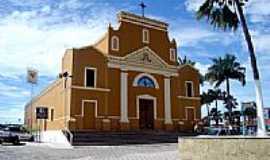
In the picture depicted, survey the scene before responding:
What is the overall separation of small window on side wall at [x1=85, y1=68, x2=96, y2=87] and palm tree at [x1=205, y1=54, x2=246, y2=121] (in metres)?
23.9

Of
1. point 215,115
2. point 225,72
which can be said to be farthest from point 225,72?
point 215,115

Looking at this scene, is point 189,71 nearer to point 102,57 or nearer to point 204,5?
point 102,57

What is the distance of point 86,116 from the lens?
1151 inches

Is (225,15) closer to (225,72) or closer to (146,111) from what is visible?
(146,111)

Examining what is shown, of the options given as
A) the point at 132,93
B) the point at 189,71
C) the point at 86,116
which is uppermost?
the point at 189,71

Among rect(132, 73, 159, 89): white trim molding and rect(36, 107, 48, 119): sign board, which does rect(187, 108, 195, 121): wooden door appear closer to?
rect(132, 73, 159, 89): white trim molding

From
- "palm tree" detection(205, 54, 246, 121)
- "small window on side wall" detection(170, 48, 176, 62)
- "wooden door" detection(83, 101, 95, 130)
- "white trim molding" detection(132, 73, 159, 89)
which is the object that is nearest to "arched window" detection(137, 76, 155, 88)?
"white trim molding" detection(132, 73, 159, 89)

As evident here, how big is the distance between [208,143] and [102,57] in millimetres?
20964

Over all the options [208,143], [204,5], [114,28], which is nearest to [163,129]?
[114,28]

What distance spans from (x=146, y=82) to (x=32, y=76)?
13.1m

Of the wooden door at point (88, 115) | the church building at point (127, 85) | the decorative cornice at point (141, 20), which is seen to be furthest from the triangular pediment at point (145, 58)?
the wooden door at point (88, 115)

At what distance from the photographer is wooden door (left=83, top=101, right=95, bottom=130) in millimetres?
29125

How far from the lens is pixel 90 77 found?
30094 mm

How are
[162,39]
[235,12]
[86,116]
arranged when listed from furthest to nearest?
[162,39] → [86,116] → [235,12]
